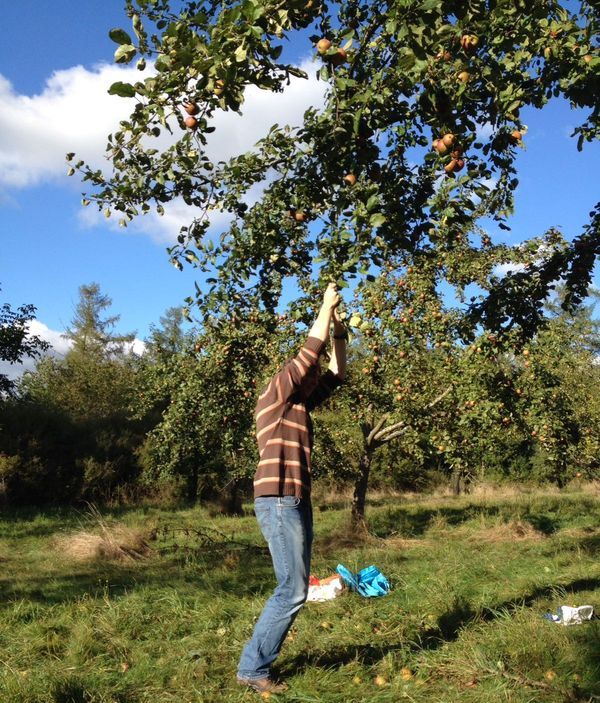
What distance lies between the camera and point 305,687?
326 centimetres

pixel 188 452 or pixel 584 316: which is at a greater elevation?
pixel 584 316

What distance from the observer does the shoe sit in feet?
10.4

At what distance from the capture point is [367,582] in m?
5.65

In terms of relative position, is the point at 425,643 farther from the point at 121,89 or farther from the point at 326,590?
the point at 121,89

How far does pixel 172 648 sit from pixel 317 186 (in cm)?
334

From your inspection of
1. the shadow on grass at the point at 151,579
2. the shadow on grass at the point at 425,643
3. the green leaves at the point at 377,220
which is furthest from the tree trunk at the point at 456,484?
the green leaves at the point at 377,220

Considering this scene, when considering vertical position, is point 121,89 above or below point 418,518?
above

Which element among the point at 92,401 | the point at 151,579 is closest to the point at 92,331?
the point at 92,401

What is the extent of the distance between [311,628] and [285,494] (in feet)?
5.78

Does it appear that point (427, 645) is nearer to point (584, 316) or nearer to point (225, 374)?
point (225, 374)

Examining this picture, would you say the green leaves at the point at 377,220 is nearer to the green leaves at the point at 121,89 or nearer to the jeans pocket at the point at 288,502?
the green leaves at the point at 121,89

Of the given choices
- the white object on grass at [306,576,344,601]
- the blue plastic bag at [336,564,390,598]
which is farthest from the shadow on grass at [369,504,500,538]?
the white object on grass at [306,576,344,601]

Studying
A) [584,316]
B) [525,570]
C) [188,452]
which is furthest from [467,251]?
[584,316]

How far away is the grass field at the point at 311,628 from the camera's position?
3260 millimetres
